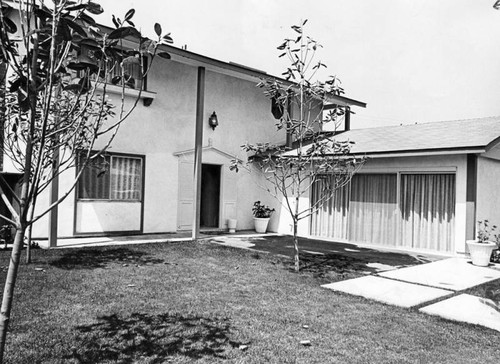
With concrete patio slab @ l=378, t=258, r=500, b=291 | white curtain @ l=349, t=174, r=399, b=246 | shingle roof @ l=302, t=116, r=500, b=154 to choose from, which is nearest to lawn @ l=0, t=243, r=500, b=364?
concrete patio slab @ l=378, t=258, r=500, b=291

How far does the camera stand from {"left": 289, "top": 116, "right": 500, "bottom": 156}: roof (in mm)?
9852

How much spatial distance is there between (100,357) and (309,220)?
35.1 feet

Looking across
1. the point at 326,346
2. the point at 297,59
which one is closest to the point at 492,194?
the point at 297,59

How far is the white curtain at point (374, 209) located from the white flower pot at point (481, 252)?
2488 mm

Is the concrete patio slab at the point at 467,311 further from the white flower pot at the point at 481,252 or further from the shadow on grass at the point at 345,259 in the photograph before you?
the white flower pot at the point at 481,252

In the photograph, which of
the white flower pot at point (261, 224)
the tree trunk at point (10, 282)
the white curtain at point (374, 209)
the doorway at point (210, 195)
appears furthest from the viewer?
the doorway at point (210, 195)

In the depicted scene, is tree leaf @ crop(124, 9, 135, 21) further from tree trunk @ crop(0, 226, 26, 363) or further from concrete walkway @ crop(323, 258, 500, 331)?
concrete walkway @ crop(323, 258, 500, 331)

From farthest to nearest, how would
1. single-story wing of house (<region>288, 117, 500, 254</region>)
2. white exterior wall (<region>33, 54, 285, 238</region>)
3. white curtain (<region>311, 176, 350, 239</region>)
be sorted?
white curtain (<region>311, 176, 350, 239</region>)
white exterior wall (<region>33, 54, 285, 238</region>)
single-story wing of house (<region>288, 117, 500, 254</region>)

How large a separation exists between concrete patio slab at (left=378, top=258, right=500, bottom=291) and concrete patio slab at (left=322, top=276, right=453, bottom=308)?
40 centimetres

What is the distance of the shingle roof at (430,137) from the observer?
10086 mm

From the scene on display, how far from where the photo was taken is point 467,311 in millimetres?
5512

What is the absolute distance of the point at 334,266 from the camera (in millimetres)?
8367

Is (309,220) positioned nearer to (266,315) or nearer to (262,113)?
(262,113)

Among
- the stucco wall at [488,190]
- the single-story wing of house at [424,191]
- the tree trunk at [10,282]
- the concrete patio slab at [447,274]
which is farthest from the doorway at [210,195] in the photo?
the tree trunk at [10,282]
